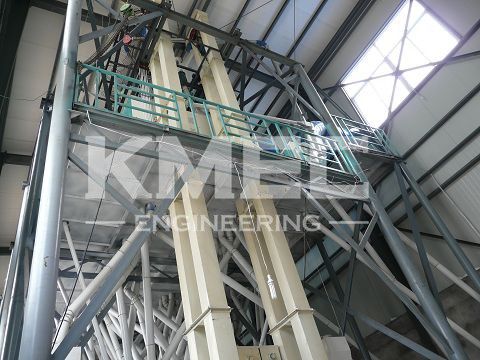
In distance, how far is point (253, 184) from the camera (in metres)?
8.80


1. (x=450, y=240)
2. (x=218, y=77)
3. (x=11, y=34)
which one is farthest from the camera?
(x=218, y=77)

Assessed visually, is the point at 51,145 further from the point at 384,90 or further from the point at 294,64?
the point at 384,90

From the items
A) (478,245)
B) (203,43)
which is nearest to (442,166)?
(478,245)

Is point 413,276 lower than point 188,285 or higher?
lower

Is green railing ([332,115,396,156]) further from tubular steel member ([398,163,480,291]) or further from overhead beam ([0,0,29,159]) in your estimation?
overhead beam ([0,0,29,159])

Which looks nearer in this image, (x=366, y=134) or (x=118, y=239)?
(x=118, y=239)

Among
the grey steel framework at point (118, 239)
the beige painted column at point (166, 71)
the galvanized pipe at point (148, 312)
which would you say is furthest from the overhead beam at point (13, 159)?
the galvanized pipe at point (148, 312)

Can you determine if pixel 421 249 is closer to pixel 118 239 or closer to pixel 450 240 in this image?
pixel 450 240

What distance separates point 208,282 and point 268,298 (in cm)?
183

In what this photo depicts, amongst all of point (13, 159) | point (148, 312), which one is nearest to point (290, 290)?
point (148, 312)

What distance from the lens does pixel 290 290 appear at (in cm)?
721

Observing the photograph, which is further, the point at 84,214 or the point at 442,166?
the point at 442,166

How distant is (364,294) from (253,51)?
897 centimetres

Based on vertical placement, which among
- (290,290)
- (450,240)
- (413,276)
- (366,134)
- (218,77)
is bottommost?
(413,276)
